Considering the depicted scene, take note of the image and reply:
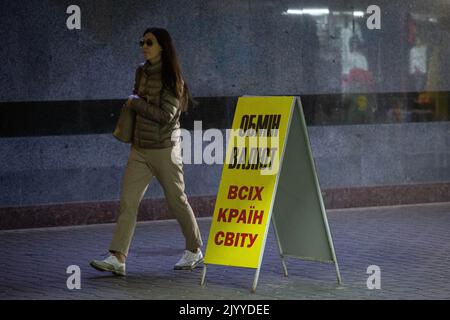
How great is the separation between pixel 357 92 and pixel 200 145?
84.2 inches

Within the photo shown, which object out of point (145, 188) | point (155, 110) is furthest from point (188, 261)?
point (155, 110)

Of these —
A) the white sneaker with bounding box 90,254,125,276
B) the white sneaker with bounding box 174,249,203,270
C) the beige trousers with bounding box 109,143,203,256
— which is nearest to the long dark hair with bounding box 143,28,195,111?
the beige trousers with bounding box 109,143,203,256

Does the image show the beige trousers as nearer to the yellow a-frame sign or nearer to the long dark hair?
the long dark hair

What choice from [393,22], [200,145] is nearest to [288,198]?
[200,145]

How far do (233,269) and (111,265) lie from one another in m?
1.08

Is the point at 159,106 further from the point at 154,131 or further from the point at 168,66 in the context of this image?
the point at 168,66

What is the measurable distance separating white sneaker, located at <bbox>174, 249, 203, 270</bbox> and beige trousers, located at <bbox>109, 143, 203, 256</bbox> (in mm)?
64

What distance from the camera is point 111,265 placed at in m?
9.29

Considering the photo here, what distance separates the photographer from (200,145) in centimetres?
1317

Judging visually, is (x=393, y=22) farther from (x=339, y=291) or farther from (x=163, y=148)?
(x=339, y=291)

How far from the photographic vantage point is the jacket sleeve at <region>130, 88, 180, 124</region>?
941 cm
